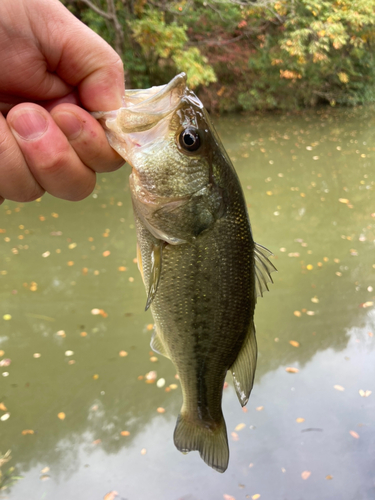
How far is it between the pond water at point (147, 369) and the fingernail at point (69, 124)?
2650mm

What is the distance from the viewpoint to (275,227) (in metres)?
6.36

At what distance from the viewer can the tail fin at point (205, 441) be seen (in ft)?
5.62

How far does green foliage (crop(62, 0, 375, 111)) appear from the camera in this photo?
10.4m

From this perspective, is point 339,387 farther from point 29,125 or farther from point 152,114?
point 29,125

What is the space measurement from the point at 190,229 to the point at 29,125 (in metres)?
0.73

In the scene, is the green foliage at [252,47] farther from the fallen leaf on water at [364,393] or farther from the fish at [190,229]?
the fish at [190,229]

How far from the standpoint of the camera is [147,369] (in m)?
3.84

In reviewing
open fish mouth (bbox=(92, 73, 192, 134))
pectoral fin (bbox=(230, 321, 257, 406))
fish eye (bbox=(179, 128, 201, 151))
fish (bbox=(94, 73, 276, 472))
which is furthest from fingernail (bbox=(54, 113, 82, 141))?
pectoral fin (bbox=(230, 321, 257, 406))

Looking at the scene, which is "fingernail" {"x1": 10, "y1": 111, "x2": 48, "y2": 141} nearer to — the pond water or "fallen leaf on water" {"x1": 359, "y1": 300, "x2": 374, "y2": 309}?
the pond water

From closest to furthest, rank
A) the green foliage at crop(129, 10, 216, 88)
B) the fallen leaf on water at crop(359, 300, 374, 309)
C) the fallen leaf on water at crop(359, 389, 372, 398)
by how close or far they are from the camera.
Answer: the fallen leaf on water at crop(359, 389, 372, 398) < the fallen leaf on water at crop(359, 300, 374, 309) < the green foliage at crop(129, 10, 216, 88)

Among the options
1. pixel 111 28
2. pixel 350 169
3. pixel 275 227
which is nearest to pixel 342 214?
pixel 275 227

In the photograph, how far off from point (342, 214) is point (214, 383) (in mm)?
5936

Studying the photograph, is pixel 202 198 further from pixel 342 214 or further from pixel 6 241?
pixel 342 214

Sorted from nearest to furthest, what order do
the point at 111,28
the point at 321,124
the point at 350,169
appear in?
the point at 350,169
the point at 111,28
the point at 321,124
